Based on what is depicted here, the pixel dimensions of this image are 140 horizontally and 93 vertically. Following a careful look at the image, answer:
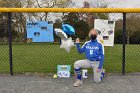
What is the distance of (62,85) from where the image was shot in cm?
756

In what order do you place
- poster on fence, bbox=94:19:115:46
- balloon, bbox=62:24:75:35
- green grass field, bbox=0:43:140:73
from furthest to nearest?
green grass field, bbox=0:43:140:73, poster on fence, bbox=94:19:115:46, balloon, bbox=62:24:75:35

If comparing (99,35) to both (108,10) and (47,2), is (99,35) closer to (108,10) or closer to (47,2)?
(108,10)

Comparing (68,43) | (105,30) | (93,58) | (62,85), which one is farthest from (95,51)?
(62,85)

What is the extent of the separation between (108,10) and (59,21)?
1357 mm

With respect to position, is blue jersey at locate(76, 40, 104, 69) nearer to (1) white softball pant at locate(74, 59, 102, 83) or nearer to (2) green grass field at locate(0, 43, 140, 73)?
(1) white softball pant at locate(74, 59, 102, 83)

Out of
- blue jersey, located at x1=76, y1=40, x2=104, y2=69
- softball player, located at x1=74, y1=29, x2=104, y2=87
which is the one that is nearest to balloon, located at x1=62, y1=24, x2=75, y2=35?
softball player, located at x1=74, y1=29, x2=104, y2=87

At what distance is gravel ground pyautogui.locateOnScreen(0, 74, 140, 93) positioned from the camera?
23.6ft

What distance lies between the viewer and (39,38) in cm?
834

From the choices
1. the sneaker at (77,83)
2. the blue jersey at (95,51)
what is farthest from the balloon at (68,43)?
the sneaker at (77,83)

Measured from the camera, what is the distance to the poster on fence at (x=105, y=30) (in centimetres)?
829

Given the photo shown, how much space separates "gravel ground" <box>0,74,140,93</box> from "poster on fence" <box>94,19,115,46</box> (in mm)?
973

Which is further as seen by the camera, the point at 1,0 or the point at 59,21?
the point at 1,0

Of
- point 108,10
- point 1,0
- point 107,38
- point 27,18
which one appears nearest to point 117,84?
point 107,38

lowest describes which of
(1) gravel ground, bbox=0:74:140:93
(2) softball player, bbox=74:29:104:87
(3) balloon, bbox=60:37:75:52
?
(1) gravel ground, bbox=0:74:140:93
